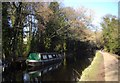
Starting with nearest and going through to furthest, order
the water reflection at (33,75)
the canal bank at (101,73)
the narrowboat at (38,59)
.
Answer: the canal bank at (101,73) → the water reflection at (33,75) → the narrowboat at (38,59)

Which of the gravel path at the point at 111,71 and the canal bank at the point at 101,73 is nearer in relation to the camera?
the gravel path at the point at 111,71

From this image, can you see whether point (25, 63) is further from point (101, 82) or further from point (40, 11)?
point (101, 82)

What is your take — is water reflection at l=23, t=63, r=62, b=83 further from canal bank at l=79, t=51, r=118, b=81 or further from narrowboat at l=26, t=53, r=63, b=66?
canal bank at l=79, t=51, r=118, b=81

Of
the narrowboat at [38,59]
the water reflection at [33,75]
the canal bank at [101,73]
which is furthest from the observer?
the narrowboat at [38,59]

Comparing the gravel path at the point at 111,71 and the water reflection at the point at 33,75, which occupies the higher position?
the gravel path at the point at 111,71

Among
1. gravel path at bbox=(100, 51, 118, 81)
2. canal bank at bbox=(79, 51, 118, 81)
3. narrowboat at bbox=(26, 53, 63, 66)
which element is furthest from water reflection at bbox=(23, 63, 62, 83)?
gravel path at bbox=(100, 51, 118, 81)

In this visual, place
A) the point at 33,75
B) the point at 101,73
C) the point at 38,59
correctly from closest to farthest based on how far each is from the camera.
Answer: the point at 101,73
the point at 33,75
the point at 38,59

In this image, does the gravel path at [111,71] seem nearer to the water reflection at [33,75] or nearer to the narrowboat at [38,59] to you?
the water reflection at [33,75]

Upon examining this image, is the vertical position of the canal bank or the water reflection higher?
the canal bank

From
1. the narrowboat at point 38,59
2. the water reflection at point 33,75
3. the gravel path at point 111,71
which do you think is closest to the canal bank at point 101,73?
the gravel path at point 111,71

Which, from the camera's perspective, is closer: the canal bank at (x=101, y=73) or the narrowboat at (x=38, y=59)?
the canal bank at (x=101, y=73)

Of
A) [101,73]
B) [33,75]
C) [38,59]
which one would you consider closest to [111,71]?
A: [101,73]

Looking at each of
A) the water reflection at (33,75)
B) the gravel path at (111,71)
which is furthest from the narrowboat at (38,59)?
the gravel path at (111,71)

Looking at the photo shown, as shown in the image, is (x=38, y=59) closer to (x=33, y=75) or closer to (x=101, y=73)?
(x=33, y=75)
